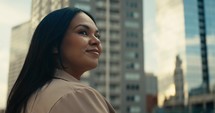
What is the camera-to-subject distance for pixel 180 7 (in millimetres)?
119125

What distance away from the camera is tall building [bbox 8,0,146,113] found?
83750 millimetres

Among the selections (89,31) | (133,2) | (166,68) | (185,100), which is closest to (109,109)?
(89,31)

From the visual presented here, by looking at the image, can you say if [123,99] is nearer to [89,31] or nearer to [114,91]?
[114,91]

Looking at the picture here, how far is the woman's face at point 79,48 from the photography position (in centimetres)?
192

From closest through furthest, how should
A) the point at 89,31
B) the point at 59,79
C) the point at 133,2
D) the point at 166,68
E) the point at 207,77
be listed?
the point at 59,79
the point at 89,31
the point at 133,2
the point at 207,77
the point at 166,68

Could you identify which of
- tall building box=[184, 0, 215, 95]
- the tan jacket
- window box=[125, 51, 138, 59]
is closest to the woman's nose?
the tan jacket

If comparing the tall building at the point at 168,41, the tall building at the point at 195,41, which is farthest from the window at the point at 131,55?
the tall building at the point at 168,41

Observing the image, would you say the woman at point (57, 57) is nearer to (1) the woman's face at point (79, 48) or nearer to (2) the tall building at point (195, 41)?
(1) the woman's face at point (79, 48)

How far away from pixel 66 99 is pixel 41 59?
1.59 ft

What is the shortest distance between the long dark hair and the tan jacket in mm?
131

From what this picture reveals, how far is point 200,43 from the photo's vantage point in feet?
379

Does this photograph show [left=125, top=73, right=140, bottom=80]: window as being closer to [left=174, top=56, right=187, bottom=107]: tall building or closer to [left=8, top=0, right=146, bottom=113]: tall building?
[left=8, top=0, right=146, bottom=113]: tall building

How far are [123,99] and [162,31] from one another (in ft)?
181

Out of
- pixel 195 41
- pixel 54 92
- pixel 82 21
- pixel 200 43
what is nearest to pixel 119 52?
pixel 195 41
